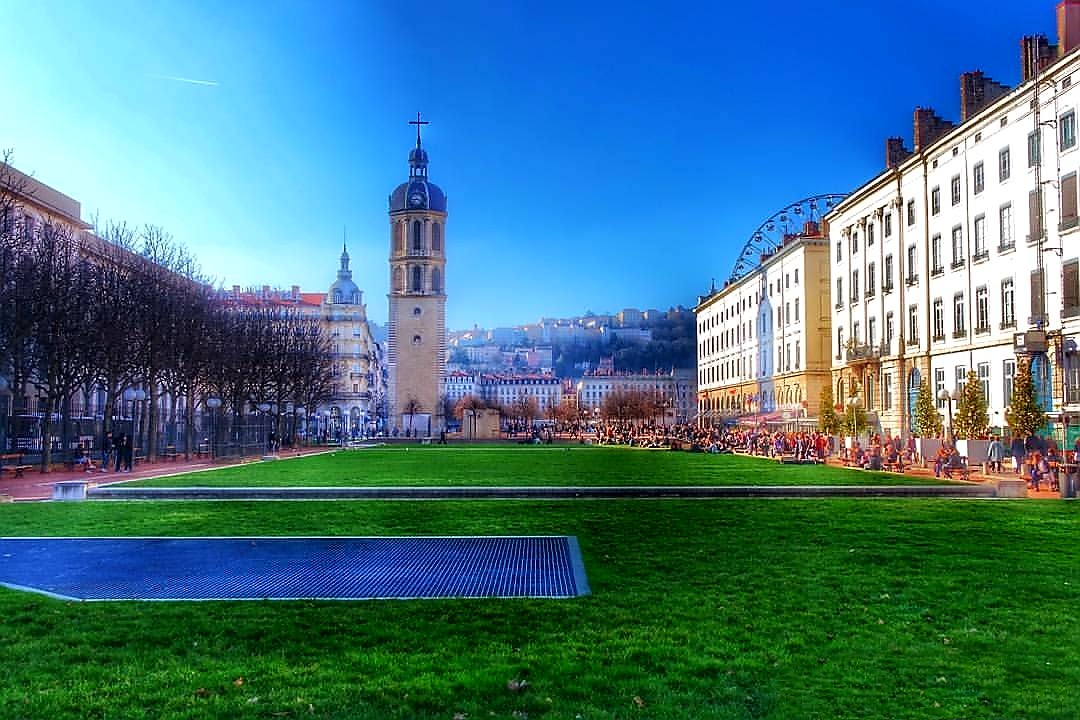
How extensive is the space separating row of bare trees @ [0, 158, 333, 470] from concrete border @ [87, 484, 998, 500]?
44.1 ft

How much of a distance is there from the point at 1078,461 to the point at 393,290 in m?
107

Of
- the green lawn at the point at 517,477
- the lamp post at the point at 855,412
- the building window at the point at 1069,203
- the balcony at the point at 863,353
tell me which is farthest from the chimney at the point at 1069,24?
the balcony at the point at 863,353

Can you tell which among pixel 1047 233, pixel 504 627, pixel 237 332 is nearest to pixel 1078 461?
pixel 1047 233

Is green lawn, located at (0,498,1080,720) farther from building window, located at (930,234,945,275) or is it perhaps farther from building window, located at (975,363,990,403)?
→ building window, located at (930,234,945,275)

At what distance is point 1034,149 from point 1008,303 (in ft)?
21.1

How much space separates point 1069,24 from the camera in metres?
36.9

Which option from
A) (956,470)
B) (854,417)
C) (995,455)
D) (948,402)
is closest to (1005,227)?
(948,402)

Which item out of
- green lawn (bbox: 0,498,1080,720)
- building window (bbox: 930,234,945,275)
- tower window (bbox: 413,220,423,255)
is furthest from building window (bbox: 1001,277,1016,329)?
tower window (bbox: 413,220,423,255)

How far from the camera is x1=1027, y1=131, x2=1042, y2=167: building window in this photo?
1471 inches

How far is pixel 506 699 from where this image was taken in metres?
6.68

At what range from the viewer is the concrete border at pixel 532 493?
76.9ft

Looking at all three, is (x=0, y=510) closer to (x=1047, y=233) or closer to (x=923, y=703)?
(x=923, y=703)

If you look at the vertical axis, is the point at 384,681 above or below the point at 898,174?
Result: below

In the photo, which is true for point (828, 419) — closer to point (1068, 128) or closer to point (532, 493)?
point (1068, 128)
